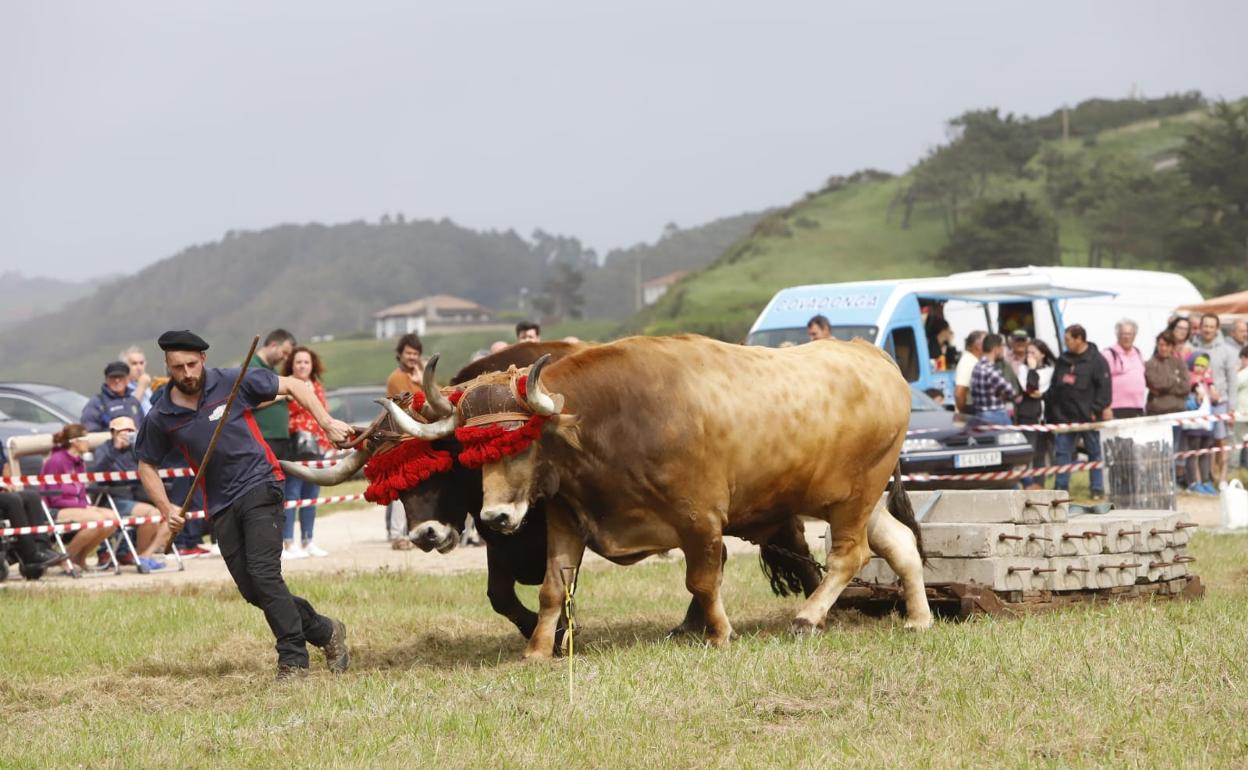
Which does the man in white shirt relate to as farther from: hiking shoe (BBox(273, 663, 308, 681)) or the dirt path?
hiking shoe (BBox(273, 663, 308, 681))

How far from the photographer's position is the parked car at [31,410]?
861 inches

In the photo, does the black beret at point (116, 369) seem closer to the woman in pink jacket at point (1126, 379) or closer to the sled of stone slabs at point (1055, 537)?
the sled of stone slabs at point (1055, 537)

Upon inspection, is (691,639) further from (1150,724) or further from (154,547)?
(154,547)

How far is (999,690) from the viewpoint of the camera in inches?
289

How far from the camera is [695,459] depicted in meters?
9.17

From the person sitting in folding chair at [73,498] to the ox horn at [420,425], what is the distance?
715cm

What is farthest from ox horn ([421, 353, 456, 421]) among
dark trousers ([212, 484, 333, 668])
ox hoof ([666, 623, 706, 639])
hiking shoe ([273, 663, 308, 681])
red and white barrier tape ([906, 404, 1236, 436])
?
red and white barrier tape ([906, 404, 1236, 436])

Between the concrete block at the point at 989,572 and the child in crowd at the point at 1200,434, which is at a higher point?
the concrete block at the point at 989,572

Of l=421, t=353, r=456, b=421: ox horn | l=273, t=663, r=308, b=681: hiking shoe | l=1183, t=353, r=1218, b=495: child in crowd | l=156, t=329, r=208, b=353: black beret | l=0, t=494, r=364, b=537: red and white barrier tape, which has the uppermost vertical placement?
l=156, t=329, r=208, b=353: black beret

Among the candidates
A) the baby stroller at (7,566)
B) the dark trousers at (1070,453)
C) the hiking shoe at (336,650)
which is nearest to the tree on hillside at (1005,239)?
the dark trousers at (1070,453)

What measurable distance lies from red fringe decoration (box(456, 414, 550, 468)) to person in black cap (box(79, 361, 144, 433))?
8489 millimetres

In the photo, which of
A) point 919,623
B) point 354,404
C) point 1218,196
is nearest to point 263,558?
point 919,623

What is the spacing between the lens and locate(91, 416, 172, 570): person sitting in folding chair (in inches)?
618

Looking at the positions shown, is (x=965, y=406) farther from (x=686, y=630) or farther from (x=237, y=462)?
(x=237, y=462)
